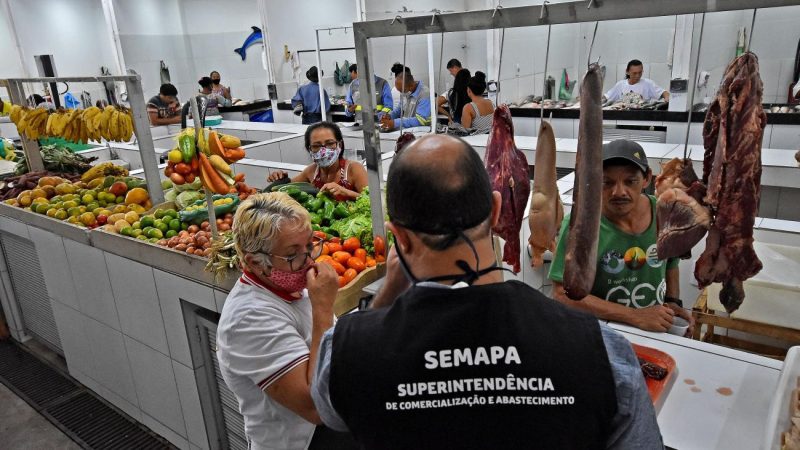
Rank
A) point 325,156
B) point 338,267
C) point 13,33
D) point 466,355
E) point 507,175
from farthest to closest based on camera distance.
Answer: point 13,33
point 325,156
point 338,267
point 507,175
point 466,355

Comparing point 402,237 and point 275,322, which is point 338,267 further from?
point 402,237

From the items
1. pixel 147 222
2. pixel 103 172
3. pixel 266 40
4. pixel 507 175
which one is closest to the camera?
pixel 507 175

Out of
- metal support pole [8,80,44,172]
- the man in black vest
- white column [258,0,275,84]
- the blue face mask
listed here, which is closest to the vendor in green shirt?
the man in black vest

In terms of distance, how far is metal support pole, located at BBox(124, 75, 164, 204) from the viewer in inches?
154

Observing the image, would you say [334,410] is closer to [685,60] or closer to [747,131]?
[747,131]

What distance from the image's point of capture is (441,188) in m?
1.07

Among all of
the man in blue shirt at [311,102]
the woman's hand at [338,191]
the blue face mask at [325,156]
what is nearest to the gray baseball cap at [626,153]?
the woman's hand at [338,191]

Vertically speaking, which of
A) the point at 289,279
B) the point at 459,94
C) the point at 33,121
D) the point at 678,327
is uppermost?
the point at 33,121

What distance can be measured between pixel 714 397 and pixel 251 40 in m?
13.8

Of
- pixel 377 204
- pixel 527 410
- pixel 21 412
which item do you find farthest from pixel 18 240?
pixel 527 410

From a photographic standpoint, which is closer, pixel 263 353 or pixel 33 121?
pixel 263 353

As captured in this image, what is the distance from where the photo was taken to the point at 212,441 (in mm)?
3578

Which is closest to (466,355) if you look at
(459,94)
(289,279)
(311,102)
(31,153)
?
Answer: (289,279)

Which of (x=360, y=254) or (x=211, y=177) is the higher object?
(x=211, y=177)
